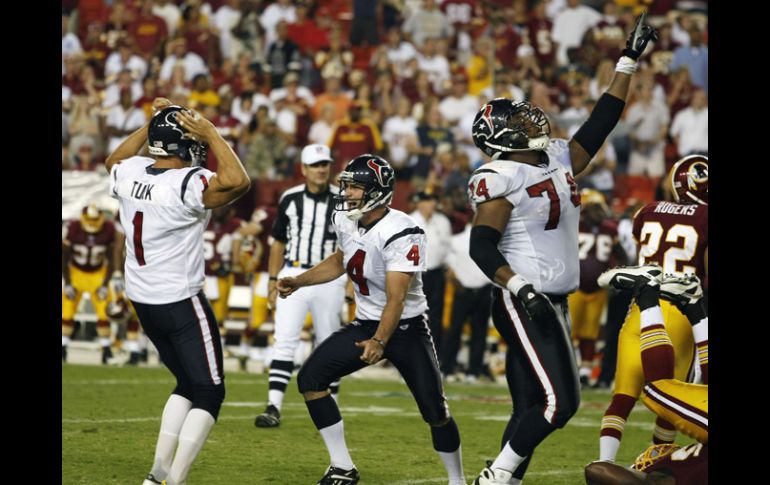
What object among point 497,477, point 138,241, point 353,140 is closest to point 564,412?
point 497,477

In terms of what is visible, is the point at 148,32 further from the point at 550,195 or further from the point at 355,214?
the point at 550,195

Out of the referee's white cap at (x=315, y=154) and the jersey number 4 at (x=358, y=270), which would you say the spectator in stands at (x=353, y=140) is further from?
the jersey number 4 at (x=358, y=270)

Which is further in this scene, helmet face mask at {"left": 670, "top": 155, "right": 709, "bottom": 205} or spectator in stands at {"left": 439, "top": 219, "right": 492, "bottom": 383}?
spectator in stands at {"left": 439, "top": 219, "right": 492, "bottom": 383}

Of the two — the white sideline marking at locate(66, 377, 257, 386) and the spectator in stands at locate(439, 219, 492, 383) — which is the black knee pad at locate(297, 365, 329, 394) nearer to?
the white sideline marking at locate(66, 377, 257, 386)

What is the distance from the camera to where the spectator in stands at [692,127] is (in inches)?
562

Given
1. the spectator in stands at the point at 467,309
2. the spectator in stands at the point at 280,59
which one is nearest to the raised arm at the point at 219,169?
the spectator in stands at the point at 467,309

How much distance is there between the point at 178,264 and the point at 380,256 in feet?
3.02

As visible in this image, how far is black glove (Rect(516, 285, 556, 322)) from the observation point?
4.91 m

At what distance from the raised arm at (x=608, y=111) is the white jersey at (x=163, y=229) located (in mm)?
1658

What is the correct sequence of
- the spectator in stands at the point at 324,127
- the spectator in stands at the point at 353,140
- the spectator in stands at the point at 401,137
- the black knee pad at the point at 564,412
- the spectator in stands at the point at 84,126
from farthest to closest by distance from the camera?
1. the spectator in stands at the point at 84,126
2. the spectator in stands at the point at 324,127
3. the spectator in stands at the point at 401,137
4. the spectator in stands at the point at 353,140
5. the black knee pad at the point at 564,412

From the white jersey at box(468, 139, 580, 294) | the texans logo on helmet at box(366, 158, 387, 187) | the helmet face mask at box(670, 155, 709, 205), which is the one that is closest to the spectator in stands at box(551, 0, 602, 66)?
the helmet face mask at box(670, 155, 709, 205)

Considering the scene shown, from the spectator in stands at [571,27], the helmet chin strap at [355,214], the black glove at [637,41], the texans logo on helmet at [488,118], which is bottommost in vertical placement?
the helmet chin strap at [355,214]

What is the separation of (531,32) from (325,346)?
1218 cm

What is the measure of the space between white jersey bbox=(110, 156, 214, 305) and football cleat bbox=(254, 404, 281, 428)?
264 centimetres
